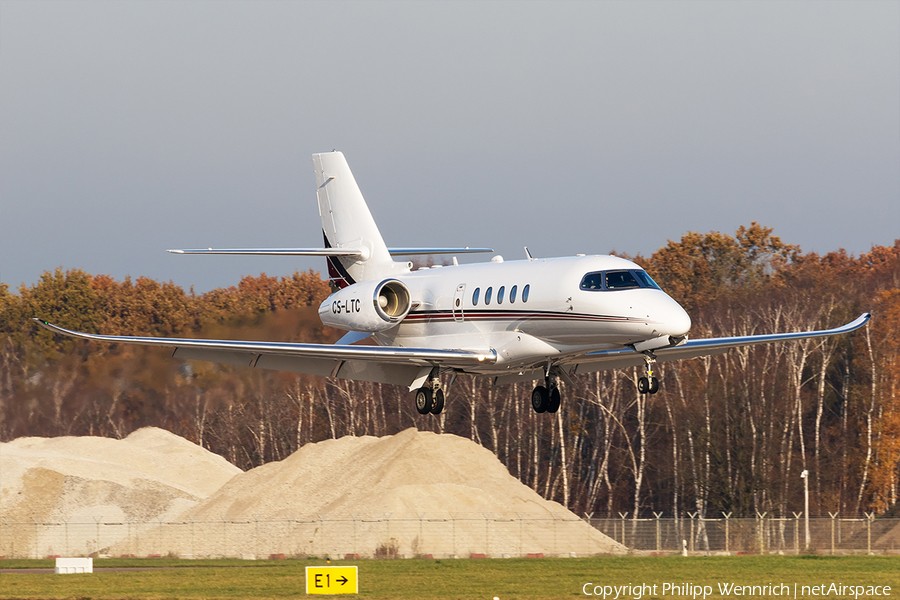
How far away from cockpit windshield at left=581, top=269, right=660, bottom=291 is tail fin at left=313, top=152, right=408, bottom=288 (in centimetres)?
774

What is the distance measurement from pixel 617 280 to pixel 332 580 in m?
8.08

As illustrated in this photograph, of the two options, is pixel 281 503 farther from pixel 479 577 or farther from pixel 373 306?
pixel 373 306

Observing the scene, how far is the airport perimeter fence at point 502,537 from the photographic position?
133ft

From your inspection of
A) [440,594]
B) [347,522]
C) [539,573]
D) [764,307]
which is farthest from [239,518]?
[764,307]

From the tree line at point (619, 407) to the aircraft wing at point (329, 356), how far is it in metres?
14.3

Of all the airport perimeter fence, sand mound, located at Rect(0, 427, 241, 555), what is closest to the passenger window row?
the airport perimeter fence

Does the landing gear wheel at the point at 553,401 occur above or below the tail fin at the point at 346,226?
below

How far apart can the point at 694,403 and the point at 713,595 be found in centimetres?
2596

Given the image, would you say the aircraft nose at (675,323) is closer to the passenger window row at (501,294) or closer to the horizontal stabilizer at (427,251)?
the passenger window row at (501,294)

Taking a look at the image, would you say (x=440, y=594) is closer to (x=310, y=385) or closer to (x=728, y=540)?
(x=728, y=540)

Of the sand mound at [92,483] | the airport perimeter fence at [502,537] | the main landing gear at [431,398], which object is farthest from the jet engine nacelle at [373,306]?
the sand mound at [92,483]

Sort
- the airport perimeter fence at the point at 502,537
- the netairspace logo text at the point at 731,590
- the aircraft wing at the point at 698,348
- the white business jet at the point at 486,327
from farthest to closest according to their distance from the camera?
the airport perimeter fence at the point at 502,537 < the netairspace logo text at the point at 731,590 < the aircraft wing at the point at 698,348 < the white business jet at the point at 486,327

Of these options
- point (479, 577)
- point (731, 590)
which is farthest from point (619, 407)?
point (731, 590)

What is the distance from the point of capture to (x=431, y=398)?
2784cm
